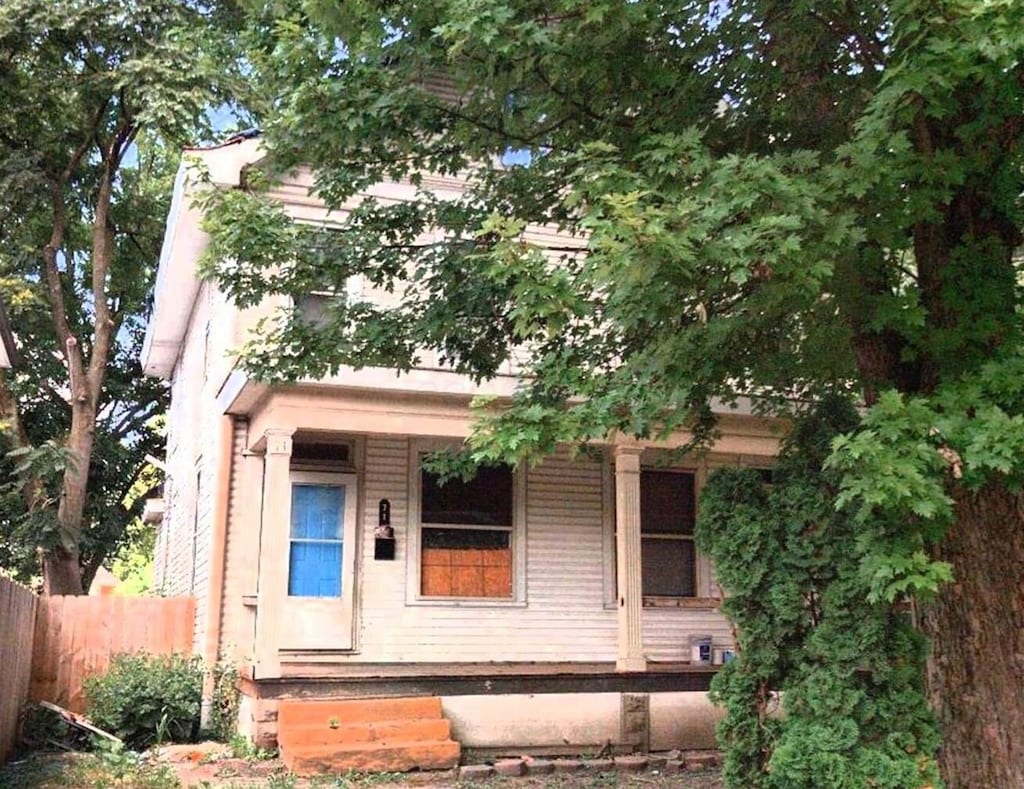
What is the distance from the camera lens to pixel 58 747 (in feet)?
33.6

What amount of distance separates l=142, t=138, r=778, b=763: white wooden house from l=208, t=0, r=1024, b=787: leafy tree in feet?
8.97

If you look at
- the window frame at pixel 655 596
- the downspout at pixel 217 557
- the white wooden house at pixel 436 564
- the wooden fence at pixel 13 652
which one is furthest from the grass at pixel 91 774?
the window frame at pixel 655 596

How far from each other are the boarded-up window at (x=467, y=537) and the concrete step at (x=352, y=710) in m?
1.90

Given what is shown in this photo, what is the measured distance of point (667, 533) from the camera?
1237 cm

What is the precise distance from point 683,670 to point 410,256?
5463mm

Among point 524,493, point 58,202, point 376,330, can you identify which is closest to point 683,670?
point 524,493

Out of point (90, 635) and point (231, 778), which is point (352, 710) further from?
point (90, 635)

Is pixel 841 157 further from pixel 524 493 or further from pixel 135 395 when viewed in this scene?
pixel 135 395

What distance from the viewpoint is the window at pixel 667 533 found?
12.3 m

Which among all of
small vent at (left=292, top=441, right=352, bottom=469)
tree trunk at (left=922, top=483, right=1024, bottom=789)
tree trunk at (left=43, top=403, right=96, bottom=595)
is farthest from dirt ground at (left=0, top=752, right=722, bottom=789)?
tree trunk at (left=43, top=403, right=96, bottom=595)

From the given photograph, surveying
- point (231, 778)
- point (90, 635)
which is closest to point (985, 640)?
point (231, 778)

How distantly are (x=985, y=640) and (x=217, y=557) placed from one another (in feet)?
27.1

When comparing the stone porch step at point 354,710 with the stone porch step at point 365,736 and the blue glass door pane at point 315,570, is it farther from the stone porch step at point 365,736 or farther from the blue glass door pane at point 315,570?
the blue glass door pane at point 315,570

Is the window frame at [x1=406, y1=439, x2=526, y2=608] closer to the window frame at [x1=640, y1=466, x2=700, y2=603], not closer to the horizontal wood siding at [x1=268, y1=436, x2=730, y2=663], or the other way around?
the horizontal wood siding at [x1=268, y1=436, x2=730, y2=663]
